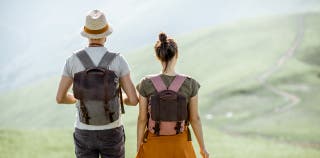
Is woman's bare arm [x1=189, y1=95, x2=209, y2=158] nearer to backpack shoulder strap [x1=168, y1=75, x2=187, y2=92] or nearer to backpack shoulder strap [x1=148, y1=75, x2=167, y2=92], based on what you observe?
backpack shoulder strap [x1=168, y1=75, x2=187, y2=92]

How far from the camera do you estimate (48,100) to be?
459 ft

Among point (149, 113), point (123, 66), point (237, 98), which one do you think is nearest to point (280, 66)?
point (237, 98)

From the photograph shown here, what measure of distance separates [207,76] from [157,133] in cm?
10567

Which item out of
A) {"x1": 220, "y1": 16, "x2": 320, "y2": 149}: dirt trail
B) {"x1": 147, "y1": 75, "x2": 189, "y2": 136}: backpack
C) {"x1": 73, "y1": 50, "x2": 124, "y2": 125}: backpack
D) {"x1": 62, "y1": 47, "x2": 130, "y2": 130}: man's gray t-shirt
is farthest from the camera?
{"x1": 220, "y1": 16, "x2": 320, "y2": 149}: dirt trail

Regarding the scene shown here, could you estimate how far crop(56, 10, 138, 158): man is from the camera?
301 inches

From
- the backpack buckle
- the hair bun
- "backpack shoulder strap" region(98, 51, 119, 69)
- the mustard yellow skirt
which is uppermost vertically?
the hair bun

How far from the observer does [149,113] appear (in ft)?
26.8

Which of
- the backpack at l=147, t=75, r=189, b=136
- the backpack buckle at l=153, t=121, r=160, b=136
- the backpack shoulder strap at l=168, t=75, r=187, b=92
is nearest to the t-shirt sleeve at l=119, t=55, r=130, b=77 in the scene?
the backpack at l=147, t=75, r=189, b=136

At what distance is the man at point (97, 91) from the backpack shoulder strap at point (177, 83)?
0.58 meters

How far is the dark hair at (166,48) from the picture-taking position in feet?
25.7

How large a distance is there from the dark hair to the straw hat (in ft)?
2.61

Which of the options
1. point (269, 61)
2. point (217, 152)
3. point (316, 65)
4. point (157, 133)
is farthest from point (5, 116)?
point (157, 133)

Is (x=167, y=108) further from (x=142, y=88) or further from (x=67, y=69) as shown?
(x=67, y=69)

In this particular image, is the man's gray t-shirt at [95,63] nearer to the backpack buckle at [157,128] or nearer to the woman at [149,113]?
the woman at [149,113]
